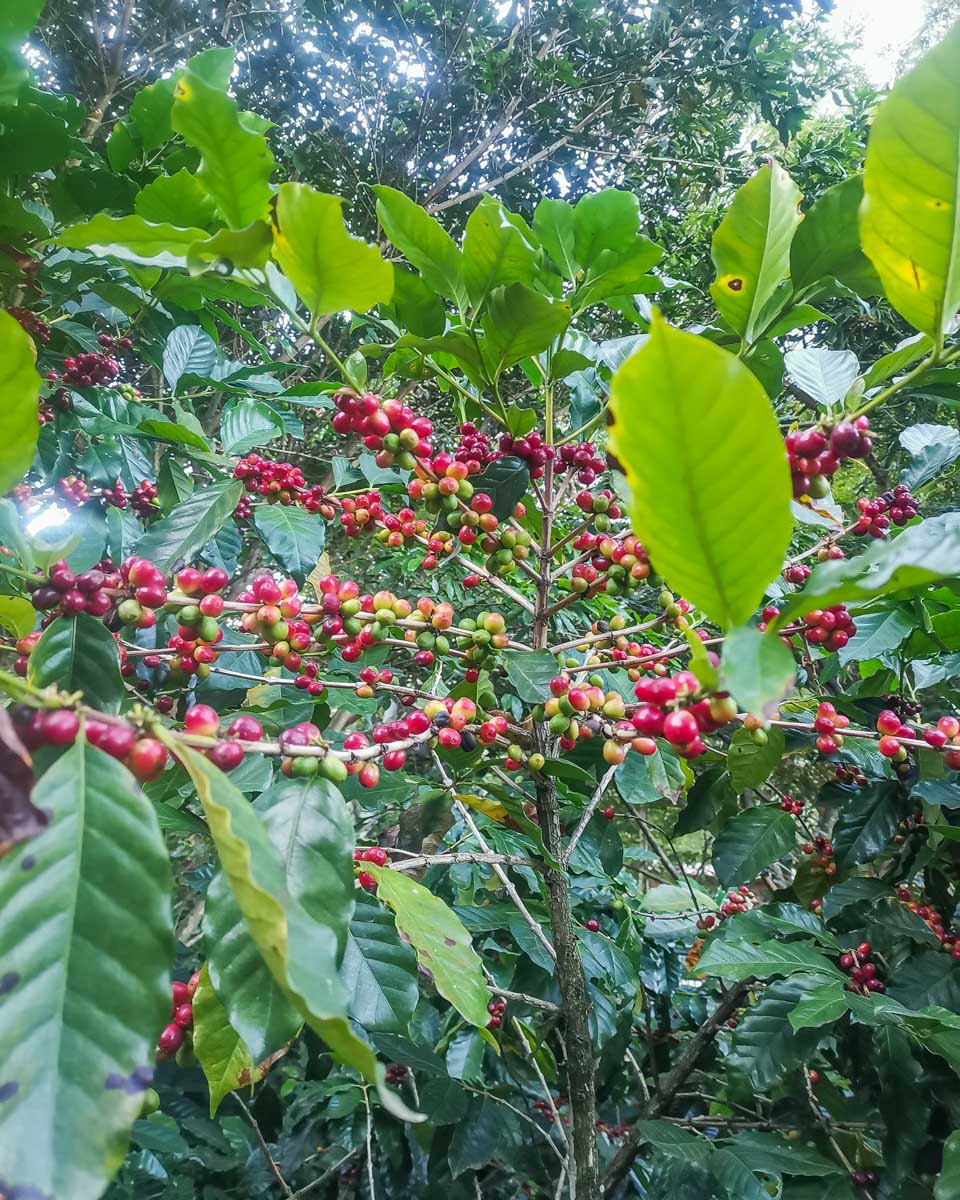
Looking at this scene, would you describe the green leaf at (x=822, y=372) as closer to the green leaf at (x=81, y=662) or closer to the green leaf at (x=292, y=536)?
the green leaf at (x=292, y=536)

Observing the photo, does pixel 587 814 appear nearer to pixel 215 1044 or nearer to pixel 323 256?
pixel 215 1044

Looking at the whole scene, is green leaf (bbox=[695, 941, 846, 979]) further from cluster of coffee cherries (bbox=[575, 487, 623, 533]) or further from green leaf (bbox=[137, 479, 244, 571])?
green leaf (bbox=[137, 479, 244, 571])

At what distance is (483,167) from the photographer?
4.37 meters

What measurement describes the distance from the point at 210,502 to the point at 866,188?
0.84 metres

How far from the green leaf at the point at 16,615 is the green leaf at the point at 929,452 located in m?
1.28

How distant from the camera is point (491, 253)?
0.77 meters

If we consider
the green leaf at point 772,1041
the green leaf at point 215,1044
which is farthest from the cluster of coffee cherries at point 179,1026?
the green leaf at point 772,1041

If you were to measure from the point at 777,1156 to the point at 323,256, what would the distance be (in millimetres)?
1411

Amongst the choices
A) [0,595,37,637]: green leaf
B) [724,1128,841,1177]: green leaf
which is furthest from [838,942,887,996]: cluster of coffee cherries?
[0,595,37,637]: green leaf

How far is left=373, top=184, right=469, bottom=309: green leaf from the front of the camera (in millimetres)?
765

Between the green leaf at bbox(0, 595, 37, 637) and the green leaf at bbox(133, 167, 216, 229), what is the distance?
50 centimetres

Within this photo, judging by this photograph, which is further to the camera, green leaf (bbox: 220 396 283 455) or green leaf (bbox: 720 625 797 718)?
green leaf (bbox: 220 396 283 455)

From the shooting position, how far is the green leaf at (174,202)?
862 mm

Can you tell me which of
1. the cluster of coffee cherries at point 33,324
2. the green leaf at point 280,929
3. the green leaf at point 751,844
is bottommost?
the green leaf at point 751,844
